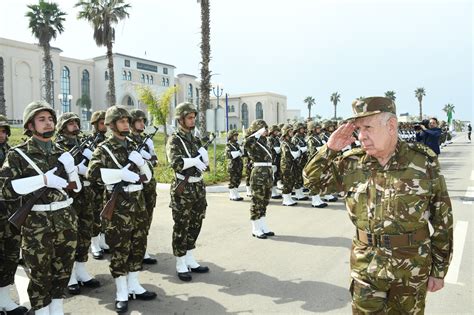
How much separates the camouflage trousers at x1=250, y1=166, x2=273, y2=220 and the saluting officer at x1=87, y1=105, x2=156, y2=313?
2.88 meters

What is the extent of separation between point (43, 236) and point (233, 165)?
8.60 m

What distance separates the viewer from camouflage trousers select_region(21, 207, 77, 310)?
12.3ft

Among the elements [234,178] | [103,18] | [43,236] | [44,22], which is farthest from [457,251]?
[44,22]

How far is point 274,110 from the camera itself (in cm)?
9000

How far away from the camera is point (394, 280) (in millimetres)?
2572

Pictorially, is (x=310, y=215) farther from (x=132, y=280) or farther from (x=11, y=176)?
(x=11, y=176)

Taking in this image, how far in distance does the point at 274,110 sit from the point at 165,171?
7588 cm

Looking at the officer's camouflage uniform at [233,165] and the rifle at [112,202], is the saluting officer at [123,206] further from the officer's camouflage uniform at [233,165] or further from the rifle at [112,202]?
the officer's camouflage uniform at [233,165]

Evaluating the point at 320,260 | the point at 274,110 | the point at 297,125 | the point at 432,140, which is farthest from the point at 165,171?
the point at 274,110

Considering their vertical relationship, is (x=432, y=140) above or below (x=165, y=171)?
above

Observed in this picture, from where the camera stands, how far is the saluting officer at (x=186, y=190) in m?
5.43

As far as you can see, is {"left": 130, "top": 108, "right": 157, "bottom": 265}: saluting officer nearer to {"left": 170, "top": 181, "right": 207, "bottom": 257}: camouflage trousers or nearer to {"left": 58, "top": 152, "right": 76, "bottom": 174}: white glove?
{"left": 170, "top": 181, "right": 207, "bottom": 257}: camouflage trousers

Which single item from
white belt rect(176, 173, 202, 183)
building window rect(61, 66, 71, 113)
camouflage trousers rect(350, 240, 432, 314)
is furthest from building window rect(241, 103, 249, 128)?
camouflage trousers rect(350, 240, 432, 314)

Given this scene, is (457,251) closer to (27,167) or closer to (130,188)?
(130,188)
